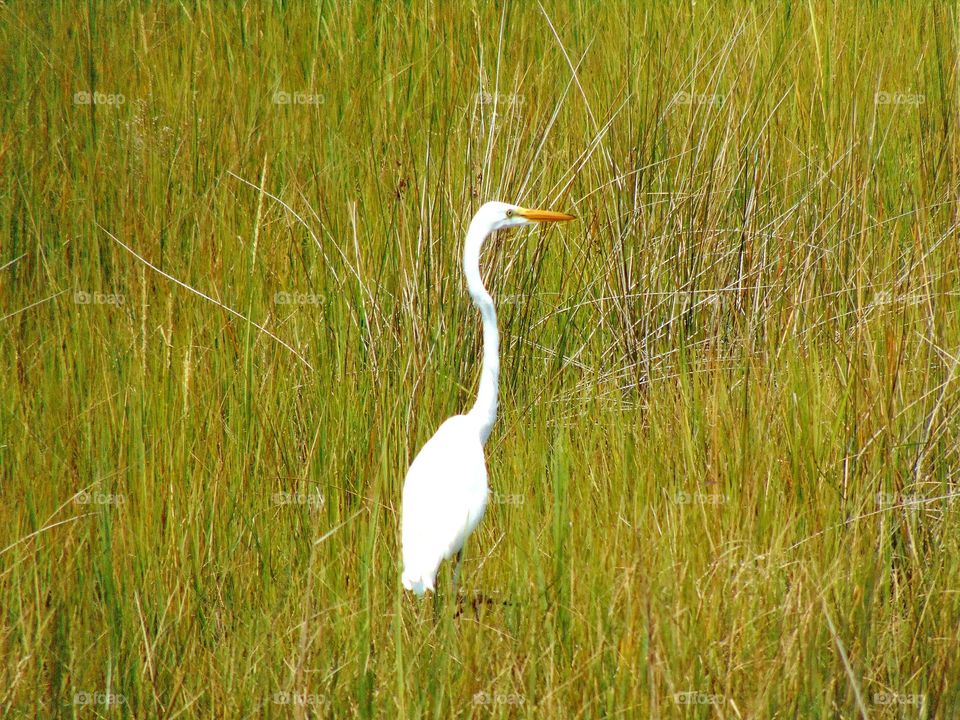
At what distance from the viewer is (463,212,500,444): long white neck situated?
97.2 inches

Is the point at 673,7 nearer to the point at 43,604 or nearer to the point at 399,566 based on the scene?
the point at 399,566

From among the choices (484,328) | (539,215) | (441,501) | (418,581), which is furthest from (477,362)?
(418,581)

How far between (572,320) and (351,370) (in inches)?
28.8

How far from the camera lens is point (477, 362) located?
304 centimetres

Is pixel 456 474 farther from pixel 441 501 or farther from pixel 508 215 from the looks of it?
pixel 508 215

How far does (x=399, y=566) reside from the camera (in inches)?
80.4

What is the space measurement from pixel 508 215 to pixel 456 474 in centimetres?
63

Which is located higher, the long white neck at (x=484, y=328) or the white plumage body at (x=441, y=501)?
the long white neck at (x=484, y=328)

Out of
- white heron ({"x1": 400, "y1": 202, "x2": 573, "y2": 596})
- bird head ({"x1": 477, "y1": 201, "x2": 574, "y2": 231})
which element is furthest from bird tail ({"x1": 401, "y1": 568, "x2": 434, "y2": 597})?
bird head ({"x1": 477, "y1": 201, "x2": 574, "y2": 231})

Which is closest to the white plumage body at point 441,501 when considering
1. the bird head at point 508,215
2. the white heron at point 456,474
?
the white heron at point 456,474

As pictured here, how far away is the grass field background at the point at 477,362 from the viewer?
2.03 metres

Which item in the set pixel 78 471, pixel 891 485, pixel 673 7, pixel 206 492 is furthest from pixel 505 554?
pixel 673 7

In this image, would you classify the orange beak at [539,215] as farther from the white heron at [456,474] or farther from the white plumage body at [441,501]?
the white plumage body at [441,501]

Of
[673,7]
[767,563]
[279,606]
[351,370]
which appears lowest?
[279,606]
